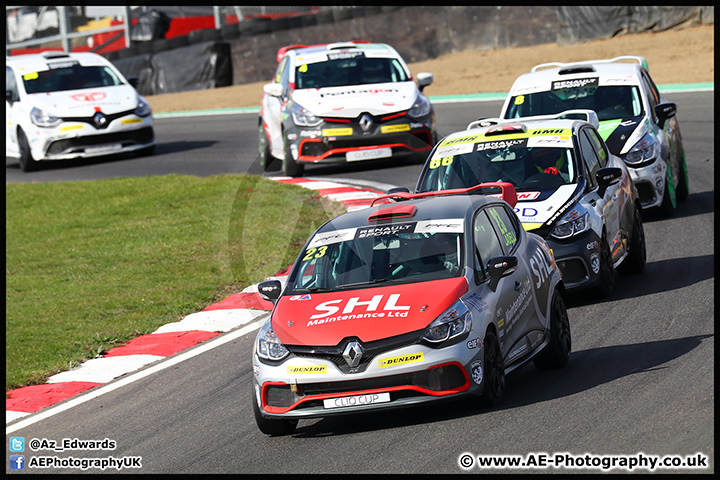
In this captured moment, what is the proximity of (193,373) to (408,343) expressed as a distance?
281cm

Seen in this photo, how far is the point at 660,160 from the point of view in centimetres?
1264

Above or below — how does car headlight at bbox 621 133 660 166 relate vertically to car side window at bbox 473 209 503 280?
below

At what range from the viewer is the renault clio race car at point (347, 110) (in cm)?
1686

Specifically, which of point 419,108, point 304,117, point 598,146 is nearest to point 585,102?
point 598,146

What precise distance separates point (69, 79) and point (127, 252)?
812 centimetres

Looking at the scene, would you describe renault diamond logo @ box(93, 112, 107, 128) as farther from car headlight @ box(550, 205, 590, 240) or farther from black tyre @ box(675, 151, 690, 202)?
car headlight @ box(550, 205, 590, 240)

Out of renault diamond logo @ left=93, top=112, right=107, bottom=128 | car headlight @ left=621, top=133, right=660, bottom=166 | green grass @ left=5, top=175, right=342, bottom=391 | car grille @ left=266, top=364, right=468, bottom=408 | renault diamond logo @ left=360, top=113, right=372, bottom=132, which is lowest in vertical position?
green grass @ left=5, top=175, right=342, bottom=391

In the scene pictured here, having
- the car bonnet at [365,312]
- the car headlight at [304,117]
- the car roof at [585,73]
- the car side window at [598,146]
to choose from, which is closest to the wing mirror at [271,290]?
the car bonnet at [365,312]

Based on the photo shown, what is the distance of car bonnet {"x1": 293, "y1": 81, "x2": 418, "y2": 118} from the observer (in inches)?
662

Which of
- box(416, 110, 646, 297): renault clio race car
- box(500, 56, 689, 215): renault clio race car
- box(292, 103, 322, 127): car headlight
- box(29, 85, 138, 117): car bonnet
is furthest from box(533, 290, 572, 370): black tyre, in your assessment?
box(29, 85, 138, 117): car bonnet

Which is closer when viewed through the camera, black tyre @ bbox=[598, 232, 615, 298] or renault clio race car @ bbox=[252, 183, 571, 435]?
renault clio race car @ bbox=[252, 183, 571, 435]

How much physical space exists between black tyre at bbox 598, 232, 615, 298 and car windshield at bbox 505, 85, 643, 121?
3949 millimetres

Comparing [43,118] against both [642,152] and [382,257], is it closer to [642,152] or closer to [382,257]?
[642,152]

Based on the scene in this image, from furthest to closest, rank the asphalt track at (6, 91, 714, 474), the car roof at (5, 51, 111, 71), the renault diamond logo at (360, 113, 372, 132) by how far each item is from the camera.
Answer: the car roof at (5, 51, 111, 71) < the renault diamond logo at (360, 113, 372, 132) < the asphalt track at (6, 91, 714, 474)
